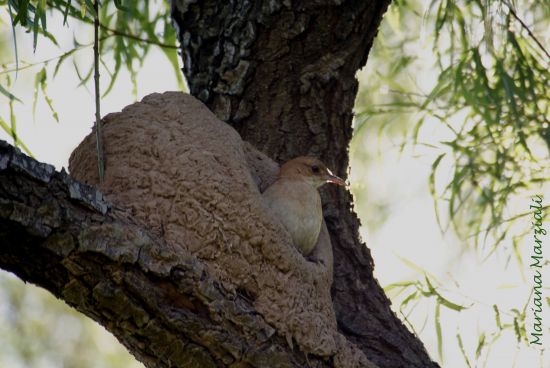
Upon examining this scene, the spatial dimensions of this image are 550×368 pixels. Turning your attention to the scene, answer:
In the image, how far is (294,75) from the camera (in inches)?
186

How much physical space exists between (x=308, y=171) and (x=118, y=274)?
5.16 feet

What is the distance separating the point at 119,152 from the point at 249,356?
116cm

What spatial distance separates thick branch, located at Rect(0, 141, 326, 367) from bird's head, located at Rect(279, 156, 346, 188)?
1.08 meters

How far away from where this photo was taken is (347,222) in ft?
15.7

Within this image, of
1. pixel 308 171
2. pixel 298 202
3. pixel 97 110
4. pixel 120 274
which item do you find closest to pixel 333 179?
pixel 308 171

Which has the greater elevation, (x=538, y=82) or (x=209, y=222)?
(x=538, y=82)

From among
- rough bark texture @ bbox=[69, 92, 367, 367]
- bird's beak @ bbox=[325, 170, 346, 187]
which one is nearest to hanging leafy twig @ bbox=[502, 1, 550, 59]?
bird's beak @ bbox=[325, 170, 346, 187]

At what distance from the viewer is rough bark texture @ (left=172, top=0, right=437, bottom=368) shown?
4652 millimetres

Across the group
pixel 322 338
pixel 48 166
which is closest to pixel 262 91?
pixel 322 338

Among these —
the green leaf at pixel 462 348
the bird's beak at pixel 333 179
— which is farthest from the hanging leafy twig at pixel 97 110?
the green leaf at pixel 462 348

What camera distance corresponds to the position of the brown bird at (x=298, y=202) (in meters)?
4.30

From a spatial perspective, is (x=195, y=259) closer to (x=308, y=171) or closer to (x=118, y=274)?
(x=118, y=274)

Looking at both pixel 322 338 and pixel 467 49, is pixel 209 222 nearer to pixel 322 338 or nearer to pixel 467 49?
pixel 322 338

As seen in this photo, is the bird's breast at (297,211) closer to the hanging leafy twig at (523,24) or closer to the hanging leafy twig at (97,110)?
the hanging leafy twig at (97,110)
